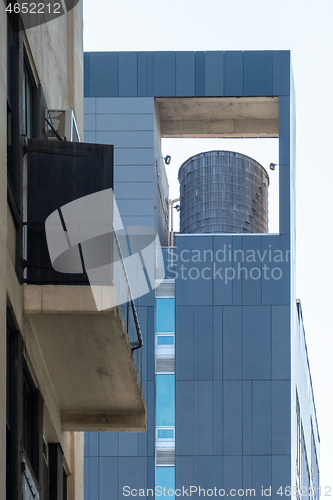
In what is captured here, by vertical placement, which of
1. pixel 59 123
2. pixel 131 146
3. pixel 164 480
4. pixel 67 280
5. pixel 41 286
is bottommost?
pixel 41 286

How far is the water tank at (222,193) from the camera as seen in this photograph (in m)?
57.7

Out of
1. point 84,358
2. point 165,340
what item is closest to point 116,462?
point 165,340

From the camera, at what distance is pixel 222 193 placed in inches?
2306

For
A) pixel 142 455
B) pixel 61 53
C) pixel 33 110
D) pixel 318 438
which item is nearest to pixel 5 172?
pixel 33 110

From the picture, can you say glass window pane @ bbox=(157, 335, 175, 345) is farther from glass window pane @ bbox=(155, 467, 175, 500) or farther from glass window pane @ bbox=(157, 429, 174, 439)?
glass window pane @ bbox=(155, 467, 175, 500)

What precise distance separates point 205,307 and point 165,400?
408cm

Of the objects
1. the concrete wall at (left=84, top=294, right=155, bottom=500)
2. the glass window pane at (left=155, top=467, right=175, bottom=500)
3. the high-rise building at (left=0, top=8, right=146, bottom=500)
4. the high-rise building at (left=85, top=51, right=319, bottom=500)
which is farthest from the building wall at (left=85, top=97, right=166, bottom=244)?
the high-rise building at (left=0, top=8, right=146, bottom=500)

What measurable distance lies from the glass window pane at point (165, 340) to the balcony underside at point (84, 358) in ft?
122

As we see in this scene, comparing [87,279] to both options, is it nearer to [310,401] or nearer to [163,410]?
[163,410]

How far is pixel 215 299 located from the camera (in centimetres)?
5184

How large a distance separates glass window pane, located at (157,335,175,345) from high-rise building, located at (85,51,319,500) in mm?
41

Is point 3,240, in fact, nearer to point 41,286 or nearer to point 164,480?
point 41,286

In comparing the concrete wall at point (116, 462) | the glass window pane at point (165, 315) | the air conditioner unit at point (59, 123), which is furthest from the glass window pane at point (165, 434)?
the air conditioner unit at point (59, 123)

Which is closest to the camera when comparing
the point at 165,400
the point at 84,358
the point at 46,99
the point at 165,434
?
the point at 84,358
